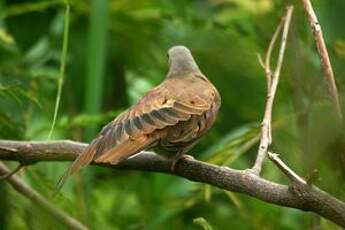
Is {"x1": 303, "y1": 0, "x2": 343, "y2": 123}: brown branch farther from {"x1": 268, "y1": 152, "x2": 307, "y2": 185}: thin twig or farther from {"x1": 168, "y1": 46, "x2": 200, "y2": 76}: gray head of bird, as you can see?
{"x1": 168, "y1": 46, "x2": 200, "y2": 76}: gray head of bird

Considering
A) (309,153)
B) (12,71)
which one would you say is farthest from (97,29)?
(309,153)

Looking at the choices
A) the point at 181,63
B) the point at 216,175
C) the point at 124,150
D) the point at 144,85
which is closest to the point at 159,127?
the point at 124,150

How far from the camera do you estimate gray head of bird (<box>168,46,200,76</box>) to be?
151 inches

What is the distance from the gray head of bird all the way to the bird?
0.79ft

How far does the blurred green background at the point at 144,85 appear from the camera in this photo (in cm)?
397

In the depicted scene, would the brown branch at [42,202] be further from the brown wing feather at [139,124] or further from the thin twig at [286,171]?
the thin twig at [286,171]

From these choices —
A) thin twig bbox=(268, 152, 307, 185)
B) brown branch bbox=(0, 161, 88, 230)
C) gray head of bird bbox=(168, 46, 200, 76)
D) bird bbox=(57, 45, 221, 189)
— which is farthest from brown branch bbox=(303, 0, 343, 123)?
brown branch bbox=(0, 161, 88, 230)

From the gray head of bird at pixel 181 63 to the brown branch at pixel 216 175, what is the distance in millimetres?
637

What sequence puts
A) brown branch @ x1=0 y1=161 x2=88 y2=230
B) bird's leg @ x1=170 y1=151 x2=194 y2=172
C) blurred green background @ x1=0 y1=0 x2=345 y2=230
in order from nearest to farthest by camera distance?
bird's leg @ x1=170 y1=151 x2=194 y2=172
brown branch @ x1=0 y1=161 x2=88 y2=230
blurred green background @ x1=0 y1=0 x2=345 y2=230

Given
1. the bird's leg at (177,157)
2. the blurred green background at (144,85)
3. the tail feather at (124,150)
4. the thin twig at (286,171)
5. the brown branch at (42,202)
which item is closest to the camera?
the thin twig at (286,171)

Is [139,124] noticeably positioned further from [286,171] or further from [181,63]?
[181,63]

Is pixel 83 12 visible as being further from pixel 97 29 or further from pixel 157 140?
pixel 157 140

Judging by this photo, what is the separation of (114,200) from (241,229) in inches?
27.0

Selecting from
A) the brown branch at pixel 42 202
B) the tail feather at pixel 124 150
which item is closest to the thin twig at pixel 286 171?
the tail feather at pixel 124 150
